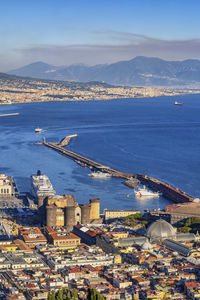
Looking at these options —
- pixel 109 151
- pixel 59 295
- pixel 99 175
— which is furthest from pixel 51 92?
pixel 59 295

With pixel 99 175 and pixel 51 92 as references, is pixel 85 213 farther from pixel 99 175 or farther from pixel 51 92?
pixel 51 92

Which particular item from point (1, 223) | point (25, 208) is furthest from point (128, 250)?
point (25, 208)

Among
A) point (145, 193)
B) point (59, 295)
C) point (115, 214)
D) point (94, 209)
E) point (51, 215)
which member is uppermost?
point (59, 295)

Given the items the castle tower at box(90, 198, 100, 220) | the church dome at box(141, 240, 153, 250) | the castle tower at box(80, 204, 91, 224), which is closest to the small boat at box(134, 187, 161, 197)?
the castle tower at box(90, 198, 100, 220)

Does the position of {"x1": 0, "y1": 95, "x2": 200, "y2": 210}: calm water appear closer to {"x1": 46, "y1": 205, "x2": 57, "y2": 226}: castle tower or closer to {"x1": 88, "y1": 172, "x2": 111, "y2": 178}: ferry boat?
{"x1": 88, "y1": 172, "x2": 111, "y2": 178}: ferry boat

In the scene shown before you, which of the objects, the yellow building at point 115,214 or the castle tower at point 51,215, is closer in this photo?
the castle tower at point 51,215

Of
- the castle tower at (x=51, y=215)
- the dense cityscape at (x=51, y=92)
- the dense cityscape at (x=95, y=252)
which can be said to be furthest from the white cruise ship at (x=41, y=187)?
the dense cityscape at (x=51, y=92)

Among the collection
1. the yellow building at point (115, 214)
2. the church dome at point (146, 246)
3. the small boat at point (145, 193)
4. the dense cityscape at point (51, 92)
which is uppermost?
the dense cityscape at point (51, 92)

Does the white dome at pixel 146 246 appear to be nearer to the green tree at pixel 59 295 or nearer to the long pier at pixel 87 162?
the green tree at pixel 59 295

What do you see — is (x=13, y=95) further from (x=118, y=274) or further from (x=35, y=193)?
(x=118, y=274)
